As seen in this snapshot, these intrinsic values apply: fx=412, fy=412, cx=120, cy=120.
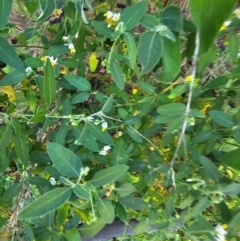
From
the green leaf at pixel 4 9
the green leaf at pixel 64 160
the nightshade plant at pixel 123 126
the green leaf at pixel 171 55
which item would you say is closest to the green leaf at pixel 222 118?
the nightshade plant at pixel 123 126

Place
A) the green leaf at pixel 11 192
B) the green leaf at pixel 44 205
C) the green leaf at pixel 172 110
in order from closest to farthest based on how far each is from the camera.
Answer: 1. the green leaf at pixel 44 205
2. the green leaf at pixel 172 110
3. the green leaf at pixel 11 192

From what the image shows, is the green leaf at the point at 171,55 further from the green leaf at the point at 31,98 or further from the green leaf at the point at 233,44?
the green leaf at the point at 31,98

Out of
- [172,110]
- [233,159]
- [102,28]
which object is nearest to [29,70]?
[102,28]

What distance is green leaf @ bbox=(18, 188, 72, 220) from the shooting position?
0.50 meters

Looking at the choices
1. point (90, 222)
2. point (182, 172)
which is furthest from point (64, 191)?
A: point (182, 172)

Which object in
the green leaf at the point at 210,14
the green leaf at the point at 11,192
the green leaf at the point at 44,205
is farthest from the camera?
the green leaf at the point at 11,192

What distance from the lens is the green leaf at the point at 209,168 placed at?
0.62m

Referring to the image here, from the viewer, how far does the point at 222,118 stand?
63 centimetres

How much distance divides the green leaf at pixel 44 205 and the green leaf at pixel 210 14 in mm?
283

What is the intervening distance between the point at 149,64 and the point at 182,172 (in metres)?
0.21

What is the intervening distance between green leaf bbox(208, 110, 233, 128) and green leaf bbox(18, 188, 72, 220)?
0.86 ft

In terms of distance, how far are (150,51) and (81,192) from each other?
0.20 metres

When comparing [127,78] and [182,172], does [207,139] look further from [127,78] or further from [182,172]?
[127,78]

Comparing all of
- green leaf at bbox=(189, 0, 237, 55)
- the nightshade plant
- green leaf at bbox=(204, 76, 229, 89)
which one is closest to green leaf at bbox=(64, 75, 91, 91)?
the nightshade plant
